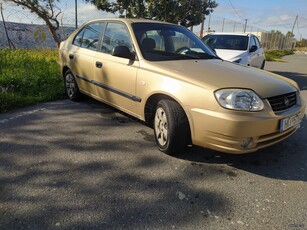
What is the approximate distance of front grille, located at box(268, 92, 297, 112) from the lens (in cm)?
302

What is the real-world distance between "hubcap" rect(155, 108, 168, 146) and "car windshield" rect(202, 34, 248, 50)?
217 inches

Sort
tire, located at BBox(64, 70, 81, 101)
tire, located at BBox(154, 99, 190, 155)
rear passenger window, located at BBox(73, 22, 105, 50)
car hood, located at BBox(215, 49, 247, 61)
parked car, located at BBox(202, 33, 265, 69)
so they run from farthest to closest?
parked car, located at BBox(202, 33, 265, 69), car hood, located at BBox(215, 49, 247, 61), tire, located at BBox(64, 70, 81, 101), rear passenger window, located at BBox(73, 22, 105, 50), tire, located at BBox(154, 99, 190, 155)

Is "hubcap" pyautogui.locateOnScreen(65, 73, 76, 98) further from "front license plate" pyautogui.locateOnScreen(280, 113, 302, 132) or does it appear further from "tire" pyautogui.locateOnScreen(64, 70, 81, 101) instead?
"front license plate" pyautogui.locateOnScreen(280, 113, 302, 132)

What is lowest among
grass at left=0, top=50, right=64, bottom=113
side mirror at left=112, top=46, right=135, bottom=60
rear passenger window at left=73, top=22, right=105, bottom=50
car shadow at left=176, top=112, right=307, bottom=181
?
car shadow at left=176, top=112, right=307, bottom=181

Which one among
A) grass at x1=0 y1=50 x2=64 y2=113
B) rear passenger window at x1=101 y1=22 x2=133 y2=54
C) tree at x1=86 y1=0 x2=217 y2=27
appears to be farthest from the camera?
tree at x1=86 y1=0 x2=217 y2=27

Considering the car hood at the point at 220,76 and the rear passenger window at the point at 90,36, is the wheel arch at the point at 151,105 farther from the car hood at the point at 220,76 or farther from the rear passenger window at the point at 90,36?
the rear passenger window at the point at 90,36

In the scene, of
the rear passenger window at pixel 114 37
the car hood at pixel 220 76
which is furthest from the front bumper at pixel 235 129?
the rear passenger window at pixel 114 37

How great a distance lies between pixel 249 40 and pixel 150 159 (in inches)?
259

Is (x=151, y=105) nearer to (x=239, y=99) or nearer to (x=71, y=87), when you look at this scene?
(x=239, y=99)

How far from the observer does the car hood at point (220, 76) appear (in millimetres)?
2986

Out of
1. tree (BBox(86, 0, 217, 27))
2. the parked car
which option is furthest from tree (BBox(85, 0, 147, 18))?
the parked car

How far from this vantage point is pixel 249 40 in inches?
339

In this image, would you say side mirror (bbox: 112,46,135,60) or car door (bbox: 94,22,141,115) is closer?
side mirror (bbox: 112,46,135,60)

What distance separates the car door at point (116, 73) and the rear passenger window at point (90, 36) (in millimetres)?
205
